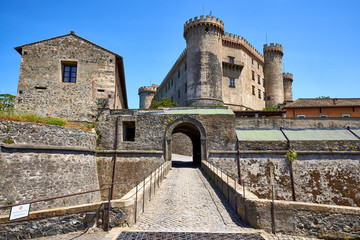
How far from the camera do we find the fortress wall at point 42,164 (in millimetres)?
9938

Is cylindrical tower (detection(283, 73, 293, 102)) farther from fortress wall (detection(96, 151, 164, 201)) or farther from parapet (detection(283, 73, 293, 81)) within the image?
fortress wall (detection(96, 151, 164, 201))

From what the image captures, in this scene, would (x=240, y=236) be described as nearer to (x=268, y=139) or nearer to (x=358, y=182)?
(x=268, y=139)

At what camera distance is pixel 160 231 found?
5891 millimetres

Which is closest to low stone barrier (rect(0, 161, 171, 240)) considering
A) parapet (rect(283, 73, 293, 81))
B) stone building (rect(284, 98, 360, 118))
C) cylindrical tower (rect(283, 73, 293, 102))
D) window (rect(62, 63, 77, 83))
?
window (rect(62, 63, 77, 83))

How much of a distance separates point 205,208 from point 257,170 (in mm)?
9707

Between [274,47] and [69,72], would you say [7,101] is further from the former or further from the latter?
[274,47]

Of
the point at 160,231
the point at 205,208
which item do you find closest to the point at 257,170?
the point at 205,208

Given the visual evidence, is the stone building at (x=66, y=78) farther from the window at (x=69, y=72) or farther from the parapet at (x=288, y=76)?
the parapet at (x=288, y=76)

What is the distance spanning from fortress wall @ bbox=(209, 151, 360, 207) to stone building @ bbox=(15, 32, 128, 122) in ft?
40.1

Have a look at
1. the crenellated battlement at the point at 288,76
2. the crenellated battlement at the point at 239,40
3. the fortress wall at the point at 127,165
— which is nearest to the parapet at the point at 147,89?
the crenellated battlement at the point at 239,40

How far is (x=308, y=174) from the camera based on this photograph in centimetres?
1582

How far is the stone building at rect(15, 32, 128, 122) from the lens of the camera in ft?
58.2

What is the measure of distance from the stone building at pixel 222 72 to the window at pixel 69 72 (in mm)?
15589

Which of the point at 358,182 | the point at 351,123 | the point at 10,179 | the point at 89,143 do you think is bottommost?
the point at 358,182
